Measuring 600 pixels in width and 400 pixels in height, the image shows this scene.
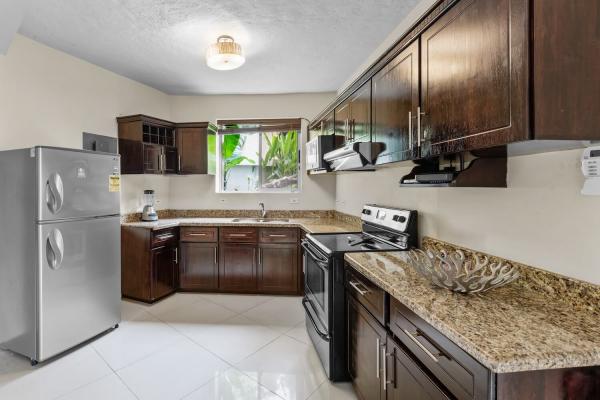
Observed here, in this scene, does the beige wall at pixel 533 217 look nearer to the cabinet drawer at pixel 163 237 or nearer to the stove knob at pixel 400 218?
the stove knob at pixel 400 218

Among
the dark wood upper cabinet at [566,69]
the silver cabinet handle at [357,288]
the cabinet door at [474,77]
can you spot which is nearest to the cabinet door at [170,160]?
the silver cabinet handle at [357,288]

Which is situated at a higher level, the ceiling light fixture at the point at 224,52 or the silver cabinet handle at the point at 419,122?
the ceiling light fixture at the point at 224,52

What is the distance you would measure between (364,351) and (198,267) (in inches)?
106

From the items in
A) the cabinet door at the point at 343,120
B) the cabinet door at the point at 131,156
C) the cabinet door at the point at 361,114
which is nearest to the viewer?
the cabinet door at the point at 361,114

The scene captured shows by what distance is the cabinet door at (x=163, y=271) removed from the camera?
353 centimetres

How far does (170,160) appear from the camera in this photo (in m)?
4.14

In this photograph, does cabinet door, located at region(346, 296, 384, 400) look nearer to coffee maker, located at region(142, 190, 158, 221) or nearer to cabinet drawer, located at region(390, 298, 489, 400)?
cabinet drawer, located at region(390, 298, 489, 400)

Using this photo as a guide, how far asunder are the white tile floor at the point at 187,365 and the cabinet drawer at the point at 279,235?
89cm

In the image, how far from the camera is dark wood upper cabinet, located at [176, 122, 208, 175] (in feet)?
13.6

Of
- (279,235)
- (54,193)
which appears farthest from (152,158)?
(279,235)

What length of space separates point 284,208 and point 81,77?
9.16 ft

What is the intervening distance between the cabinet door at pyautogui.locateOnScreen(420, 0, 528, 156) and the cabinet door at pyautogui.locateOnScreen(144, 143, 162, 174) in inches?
129

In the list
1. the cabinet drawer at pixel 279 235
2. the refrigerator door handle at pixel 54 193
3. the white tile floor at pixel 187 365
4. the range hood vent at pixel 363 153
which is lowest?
the white tile floor at pixel 187 365

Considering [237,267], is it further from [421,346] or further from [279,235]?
[421,346]
